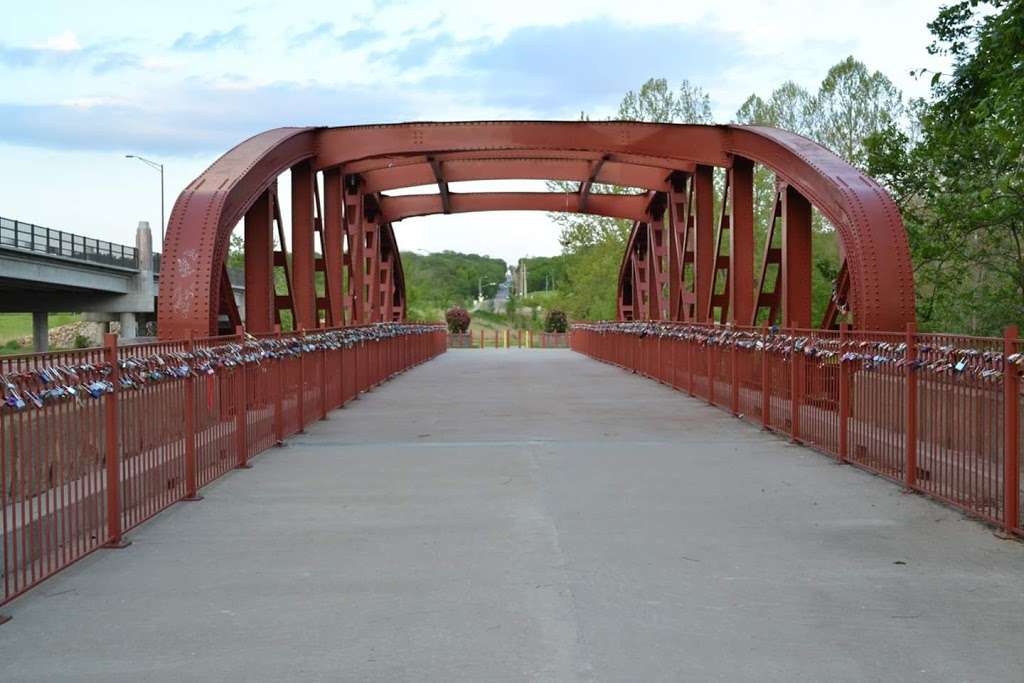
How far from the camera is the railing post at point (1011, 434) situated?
23.7 ft

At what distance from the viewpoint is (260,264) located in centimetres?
1794

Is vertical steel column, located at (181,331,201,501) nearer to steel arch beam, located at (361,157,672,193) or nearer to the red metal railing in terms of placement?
the red metal railing

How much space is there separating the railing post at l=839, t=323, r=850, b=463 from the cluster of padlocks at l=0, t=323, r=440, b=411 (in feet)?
19.5

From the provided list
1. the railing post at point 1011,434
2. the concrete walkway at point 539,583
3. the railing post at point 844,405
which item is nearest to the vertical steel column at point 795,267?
the railing post at point 844,405

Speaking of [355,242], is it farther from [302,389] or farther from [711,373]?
[302,389]

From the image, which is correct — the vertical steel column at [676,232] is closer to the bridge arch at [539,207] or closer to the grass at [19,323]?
the bridge arch at [539,207]

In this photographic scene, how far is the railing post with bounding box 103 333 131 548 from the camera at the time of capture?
7.20 meters

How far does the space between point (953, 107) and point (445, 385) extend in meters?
11.7

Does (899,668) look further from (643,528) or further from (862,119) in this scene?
(862,119)

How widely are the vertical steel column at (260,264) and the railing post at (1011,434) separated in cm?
1244

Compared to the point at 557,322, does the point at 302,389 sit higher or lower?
higher

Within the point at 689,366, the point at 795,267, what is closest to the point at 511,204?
the point at 689,366

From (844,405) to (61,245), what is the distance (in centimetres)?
4250

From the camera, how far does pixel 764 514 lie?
27.8ft
